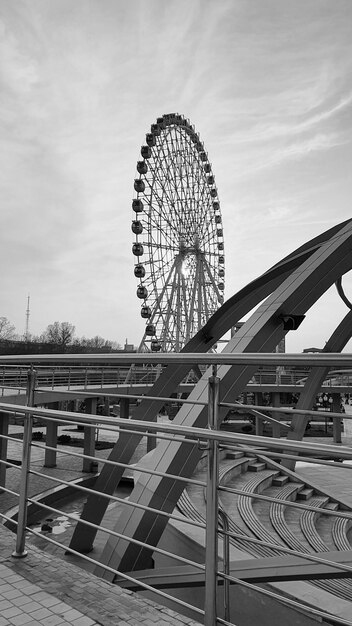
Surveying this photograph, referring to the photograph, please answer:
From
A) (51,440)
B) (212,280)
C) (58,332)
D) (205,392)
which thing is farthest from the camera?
(58,332)

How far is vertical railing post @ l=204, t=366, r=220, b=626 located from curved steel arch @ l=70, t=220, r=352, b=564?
422cm

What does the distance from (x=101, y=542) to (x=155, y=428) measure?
30.2 ft

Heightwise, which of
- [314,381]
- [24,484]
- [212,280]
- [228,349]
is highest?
[212,280]

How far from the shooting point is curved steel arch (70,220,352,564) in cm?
630

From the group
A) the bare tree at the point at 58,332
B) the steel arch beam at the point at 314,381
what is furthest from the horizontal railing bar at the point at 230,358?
the bare tree at the point at 58,332

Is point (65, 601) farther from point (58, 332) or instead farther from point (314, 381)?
point (58, 332)

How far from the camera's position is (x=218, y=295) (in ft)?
105

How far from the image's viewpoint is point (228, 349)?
8.23 m

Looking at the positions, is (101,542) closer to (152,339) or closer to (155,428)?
(155,428)

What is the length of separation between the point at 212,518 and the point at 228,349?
6183mm

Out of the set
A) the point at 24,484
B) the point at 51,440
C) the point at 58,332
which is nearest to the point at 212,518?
the point at 24,484

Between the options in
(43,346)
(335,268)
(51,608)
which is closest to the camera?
(51,608)

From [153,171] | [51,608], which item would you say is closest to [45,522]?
[51,608]

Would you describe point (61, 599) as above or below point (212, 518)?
below
